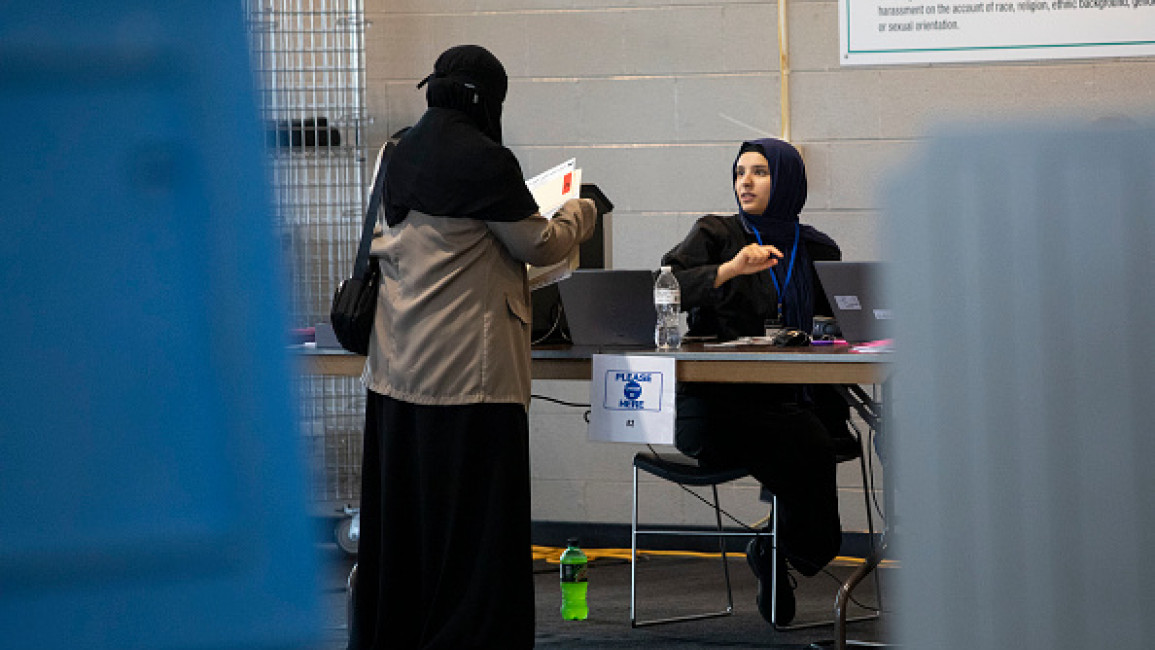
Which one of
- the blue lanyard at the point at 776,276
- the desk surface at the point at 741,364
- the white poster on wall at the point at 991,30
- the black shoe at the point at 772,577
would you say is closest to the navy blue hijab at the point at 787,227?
the blue lanyard at the point at 776,276

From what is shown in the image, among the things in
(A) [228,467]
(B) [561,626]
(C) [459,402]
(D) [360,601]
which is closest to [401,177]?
(C) [459,402]

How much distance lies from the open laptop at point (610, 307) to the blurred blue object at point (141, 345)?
2.77m

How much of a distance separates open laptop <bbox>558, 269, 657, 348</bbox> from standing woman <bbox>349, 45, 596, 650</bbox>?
0.50 meters

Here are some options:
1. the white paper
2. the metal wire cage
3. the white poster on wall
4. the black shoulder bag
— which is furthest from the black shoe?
the white poster on wall

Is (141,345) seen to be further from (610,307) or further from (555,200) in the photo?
(610,307)

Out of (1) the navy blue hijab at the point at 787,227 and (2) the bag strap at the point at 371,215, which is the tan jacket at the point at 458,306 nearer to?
(2) the bag strap at the point at 371,215

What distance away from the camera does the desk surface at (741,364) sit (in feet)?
8.93

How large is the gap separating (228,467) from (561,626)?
3.12 metres

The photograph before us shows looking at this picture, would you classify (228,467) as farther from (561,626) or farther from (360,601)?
(561,626)

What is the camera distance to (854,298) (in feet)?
10.2

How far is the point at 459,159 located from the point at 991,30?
2.58m

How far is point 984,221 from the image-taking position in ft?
2.16

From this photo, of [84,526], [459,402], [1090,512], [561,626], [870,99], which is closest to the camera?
[84,526]

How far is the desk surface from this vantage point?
2721mm
